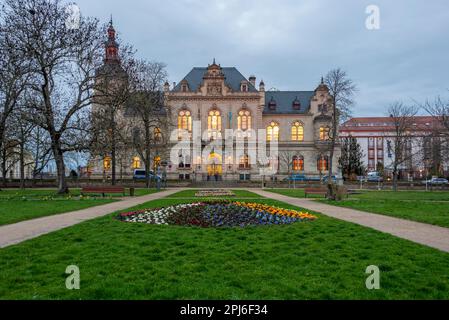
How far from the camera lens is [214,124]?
6381 centimetres

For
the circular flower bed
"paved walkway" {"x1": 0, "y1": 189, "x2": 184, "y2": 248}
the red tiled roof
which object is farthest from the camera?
the red tiled roof

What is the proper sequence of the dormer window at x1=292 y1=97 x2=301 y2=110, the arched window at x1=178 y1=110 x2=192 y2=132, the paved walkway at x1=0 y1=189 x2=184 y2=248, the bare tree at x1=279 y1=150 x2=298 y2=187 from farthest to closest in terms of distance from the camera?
the dormer window at x1=292 y1=97 x2=301 y2=110 < the bare tree at x1=279 y1=150 x2=298 y2=187 < the arched window at x1=178 y1=110 x2=192 y2=132 < the paved walkway at x1=0 y1=189 x2=184 y2=248

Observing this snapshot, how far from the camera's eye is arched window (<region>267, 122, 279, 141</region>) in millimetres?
66688

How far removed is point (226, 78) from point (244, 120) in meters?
9.30

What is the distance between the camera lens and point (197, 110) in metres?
63.2

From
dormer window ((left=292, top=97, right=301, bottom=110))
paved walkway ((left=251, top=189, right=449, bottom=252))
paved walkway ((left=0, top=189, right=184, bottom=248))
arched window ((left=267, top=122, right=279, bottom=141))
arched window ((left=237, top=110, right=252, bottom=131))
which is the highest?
dormer window ((left=292, top=97, right=301, bottom=110))

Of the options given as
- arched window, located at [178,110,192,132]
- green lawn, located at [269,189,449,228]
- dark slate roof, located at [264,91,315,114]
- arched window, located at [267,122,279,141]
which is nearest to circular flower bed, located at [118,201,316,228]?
green lawn, located at [269,189,449,228]

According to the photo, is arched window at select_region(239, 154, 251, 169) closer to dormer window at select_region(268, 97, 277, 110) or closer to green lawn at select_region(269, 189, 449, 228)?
dormer window at select_region(268, 97, 277, 110)

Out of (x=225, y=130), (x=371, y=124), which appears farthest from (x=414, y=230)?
(x=371, y=124)

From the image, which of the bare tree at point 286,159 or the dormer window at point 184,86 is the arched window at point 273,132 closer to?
the bare tree at point 286,159

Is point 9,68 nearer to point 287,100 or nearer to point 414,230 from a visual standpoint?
point 414,230

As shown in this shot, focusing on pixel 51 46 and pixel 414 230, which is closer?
pixel 414 230

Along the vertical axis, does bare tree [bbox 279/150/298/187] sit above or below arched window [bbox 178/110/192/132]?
below
